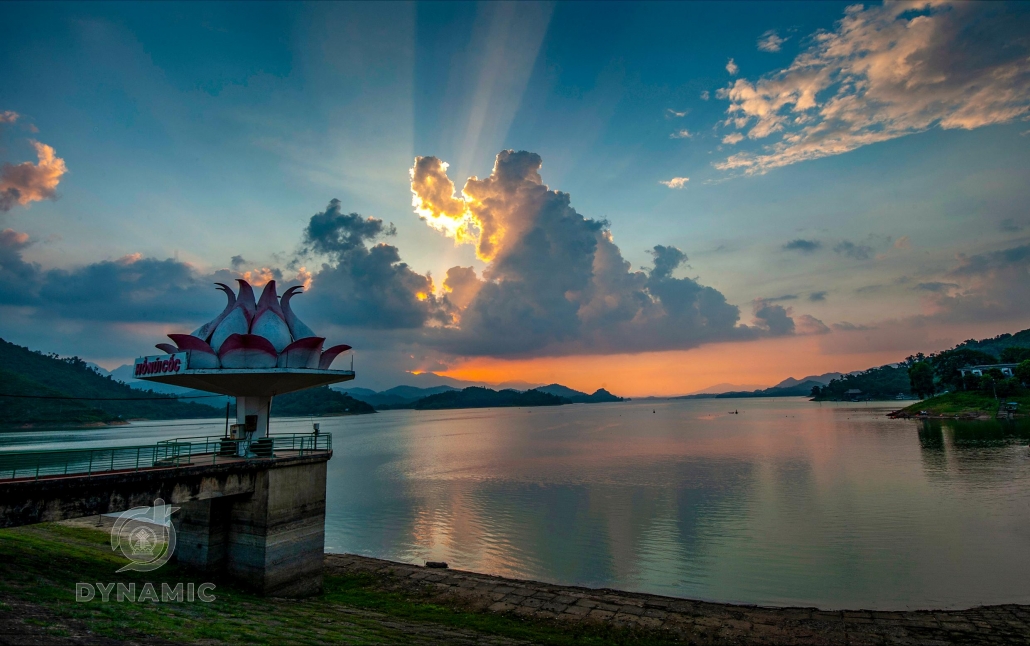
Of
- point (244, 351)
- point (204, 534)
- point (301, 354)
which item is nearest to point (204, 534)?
point (204, 534)

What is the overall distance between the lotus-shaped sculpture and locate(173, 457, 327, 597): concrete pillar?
643 centimetres

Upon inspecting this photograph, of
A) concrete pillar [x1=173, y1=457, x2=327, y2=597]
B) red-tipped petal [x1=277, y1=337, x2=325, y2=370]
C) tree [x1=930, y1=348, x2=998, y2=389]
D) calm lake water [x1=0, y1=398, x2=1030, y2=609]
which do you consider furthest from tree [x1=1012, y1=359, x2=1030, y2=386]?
concrete pillar [x1=173, y1=457, x2=327, y2=597]

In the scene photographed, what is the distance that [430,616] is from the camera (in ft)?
82.1

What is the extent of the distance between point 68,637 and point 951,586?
139ft

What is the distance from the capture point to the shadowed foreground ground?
16391mm

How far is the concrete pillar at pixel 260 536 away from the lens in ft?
83.1

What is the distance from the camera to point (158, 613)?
17984 millimetres

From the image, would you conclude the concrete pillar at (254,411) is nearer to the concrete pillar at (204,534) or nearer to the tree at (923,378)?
the concrete pillar at (204,534)

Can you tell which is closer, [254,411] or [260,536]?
[260,536]

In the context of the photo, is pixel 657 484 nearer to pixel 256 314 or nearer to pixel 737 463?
pixel 737 463

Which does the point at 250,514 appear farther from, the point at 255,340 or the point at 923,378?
the point at 923,378

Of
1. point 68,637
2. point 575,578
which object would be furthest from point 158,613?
point 575,578

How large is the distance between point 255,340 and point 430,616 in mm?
17477

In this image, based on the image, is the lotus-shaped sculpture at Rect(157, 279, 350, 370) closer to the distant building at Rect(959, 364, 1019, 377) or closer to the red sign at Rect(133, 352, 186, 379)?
the red sign at Rect(133, 352, 186, 379)
